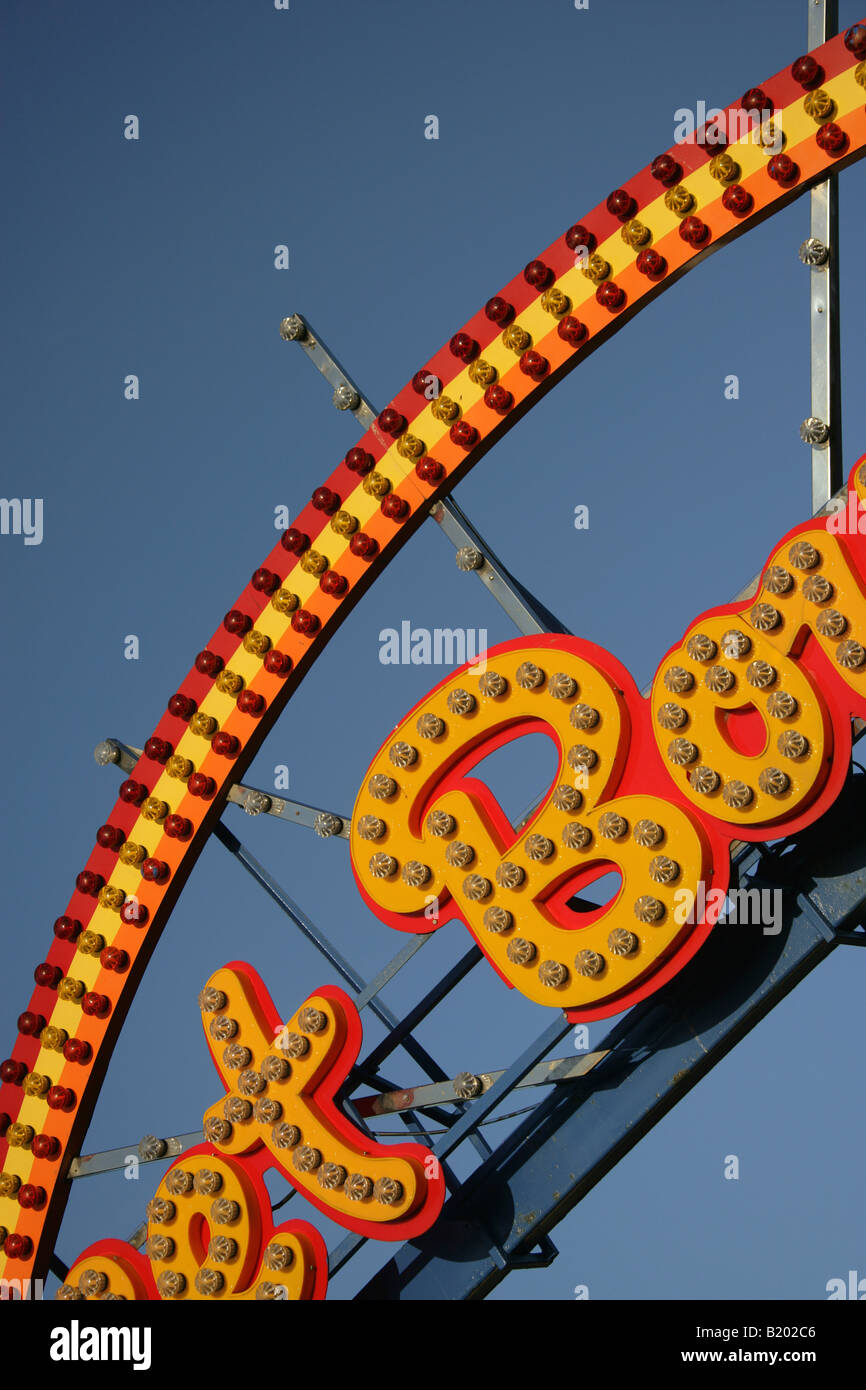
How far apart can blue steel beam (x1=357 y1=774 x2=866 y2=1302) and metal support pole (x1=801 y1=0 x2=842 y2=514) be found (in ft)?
4.81

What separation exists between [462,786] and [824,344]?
2760 mm

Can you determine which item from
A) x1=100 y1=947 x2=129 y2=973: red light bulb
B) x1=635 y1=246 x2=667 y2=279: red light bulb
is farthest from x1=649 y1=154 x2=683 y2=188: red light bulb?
x1=100 y1=947 x2=129 y2=973: red light bulb

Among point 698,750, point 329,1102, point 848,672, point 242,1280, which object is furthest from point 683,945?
point 242,1280

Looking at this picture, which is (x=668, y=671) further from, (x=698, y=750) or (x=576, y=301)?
(x=576, y=301)

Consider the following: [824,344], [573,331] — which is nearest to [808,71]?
[824,344]

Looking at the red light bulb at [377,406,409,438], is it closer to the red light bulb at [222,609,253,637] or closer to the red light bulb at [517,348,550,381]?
the red light bulb at [517,348,550,381]

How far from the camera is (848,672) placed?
7184 millimetres

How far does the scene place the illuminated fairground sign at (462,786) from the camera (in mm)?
7488

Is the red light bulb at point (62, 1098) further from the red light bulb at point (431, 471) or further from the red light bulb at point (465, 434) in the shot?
the red light bulb at point (465, 434)

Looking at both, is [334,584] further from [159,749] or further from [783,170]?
[783,170]

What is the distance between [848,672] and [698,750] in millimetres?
792

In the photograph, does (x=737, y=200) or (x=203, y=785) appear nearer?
(x=737, y=200)

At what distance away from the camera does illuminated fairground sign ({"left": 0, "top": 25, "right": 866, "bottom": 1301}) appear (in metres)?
7.49

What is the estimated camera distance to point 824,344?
7930 millimetres
